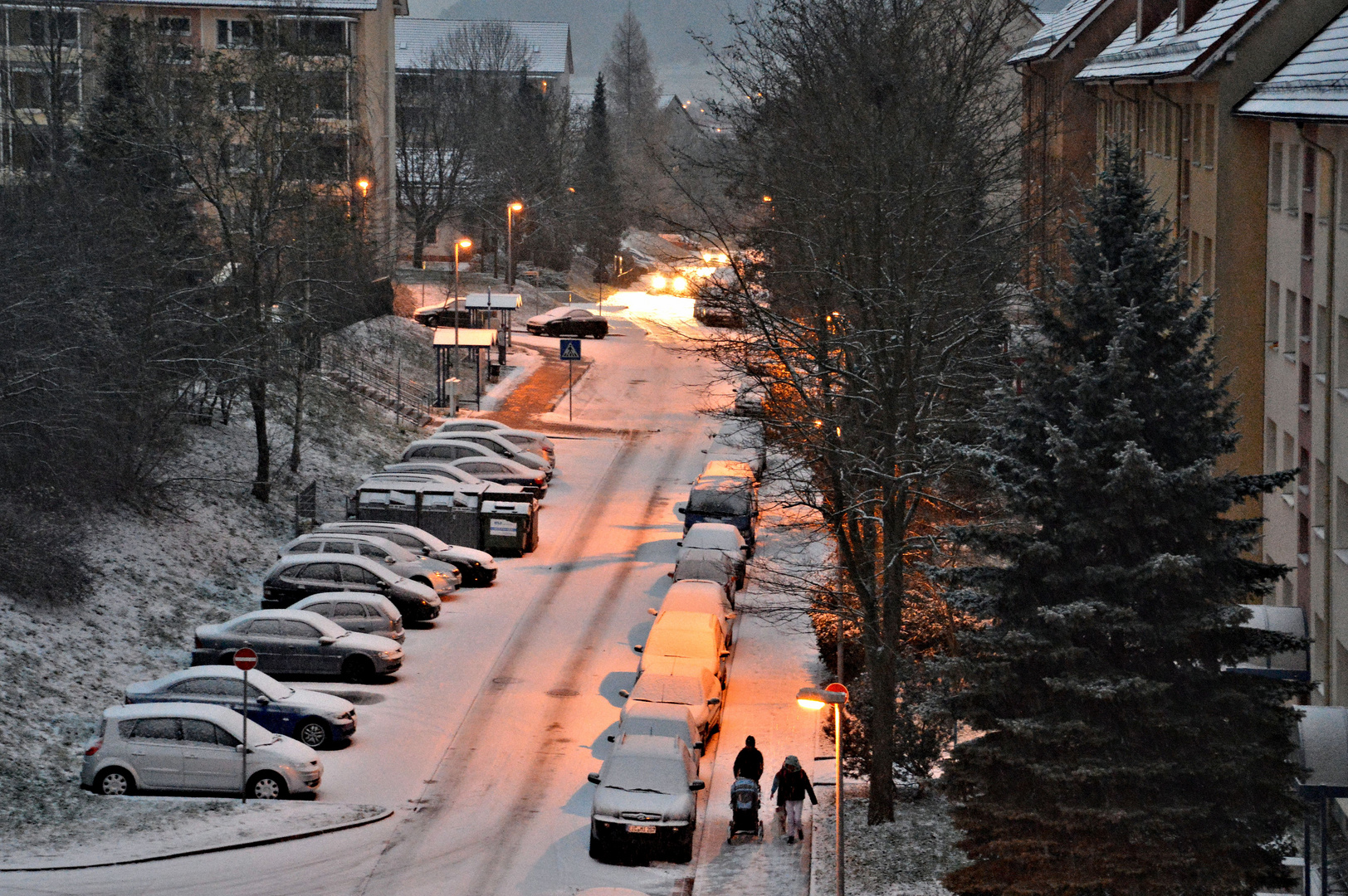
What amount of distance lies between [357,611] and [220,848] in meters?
8.54

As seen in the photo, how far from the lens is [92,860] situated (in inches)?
768

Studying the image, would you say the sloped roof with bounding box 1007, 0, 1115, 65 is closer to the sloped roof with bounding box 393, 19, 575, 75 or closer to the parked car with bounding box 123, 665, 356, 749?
the parked car with bounding box 123, 665, 356, 749

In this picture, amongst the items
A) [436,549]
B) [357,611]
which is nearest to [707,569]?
[436,549]

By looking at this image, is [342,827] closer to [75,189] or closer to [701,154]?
[75,189]

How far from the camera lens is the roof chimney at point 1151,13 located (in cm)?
3803

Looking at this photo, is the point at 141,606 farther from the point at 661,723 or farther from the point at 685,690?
the point at 661,723

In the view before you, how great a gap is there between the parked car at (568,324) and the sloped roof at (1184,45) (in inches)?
1145

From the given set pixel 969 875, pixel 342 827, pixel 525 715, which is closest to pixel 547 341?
pixel 525 715

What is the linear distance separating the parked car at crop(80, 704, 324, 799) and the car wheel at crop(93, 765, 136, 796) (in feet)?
0.04

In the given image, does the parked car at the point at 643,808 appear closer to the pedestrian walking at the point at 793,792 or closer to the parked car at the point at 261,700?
the pedestrian walking at the point at 793,792

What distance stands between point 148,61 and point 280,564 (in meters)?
25.3

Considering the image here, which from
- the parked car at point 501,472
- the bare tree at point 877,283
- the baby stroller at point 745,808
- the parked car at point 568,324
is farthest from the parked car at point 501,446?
the parked car at point 568,324

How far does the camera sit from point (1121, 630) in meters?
15.9

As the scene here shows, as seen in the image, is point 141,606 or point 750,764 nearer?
point 750,764
